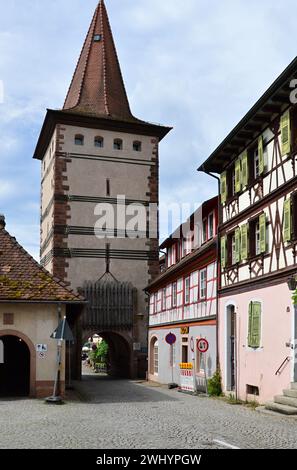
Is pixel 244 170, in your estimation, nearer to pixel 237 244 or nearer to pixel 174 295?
pixel 237 244

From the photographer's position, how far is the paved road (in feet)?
34.5

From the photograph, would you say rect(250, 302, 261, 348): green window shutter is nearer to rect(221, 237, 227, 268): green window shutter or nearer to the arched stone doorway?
rect(221, 237, 227, 268): green window shutter

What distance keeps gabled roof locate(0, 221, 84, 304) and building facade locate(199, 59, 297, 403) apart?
5.07 m

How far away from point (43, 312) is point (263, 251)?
22.0ft

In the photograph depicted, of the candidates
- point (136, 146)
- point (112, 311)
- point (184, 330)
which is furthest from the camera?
point (136, 146)

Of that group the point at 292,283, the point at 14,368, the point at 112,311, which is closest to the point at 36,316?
the point at 14,368

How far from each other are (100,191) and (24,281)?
1856 cm

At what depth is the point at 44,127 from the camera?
40250mm

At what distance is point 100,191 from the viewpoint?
3834 cm

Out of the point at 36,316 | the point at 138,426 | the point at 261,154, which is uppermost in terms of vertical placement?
the point at 261,154

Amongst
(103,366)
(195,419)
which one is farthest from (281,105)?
(103,366)

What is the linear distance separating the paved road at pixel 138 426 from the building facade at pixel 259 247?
1702 mm

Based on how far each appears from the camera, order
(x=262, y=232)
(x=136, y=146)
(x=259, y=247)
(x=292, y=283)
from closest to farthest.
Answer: (x=292, y=283), (x=262, y=232), (x=259, y=247), (x=136, y=146)

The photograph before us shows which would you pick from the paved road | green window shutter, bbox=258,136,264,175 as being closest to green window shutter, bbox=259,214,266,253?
green window shutter, bbox=258,136,264,175
